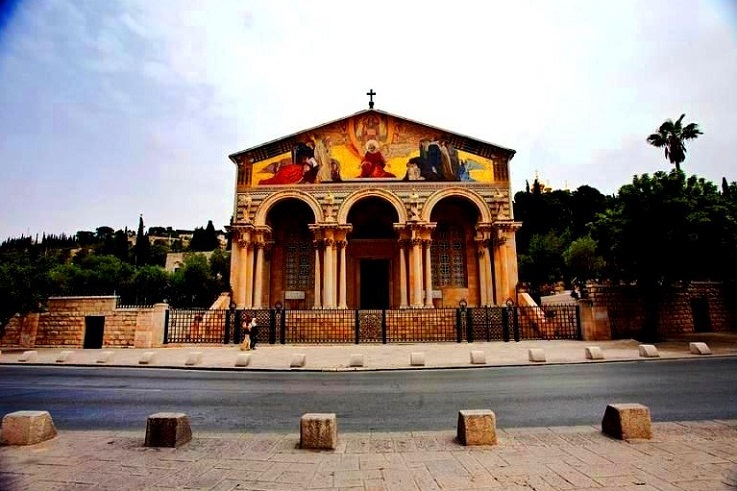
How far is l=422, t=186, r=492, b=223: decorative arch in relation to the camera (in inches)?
984

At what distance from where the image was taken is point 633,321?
19.2 m

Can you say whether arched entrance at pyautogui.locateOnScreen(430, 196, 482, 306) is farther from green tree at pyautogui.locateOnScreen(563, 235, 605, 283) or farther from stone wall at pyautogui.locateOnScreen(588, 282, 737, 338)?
green tree at pyautogui.locateOnScreen(563, 235, 605, 283)

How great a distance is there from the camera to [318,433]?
479 centimetres

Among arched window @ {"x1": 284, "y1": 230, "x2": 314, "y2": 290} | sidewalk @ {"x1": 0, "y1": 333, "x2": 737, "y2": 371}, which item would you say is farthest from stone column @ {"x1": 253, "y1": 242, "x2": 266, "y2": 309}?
sidewalk @ {"x1": 0, "y1": 333, "x2": 737, "y2": 371}

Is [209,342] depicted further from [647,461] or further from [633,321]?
[633,321]

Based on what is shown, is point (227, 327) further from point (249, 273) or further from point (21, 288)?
point (21, 288)

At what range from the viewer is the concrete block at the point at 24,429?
494 cm

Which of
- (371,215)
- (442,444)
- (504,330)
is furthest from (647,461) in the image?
(371,215)

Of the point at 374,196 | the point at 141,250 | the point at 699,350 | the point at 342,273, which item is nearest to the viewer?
the point at 699,350

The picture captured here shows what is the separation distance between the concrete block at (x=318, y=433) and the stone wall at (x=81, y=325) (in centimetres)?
1651

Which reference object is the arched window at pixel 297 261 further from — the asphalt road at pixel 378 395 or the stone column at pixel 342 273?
the asphalt road at pixel 378 395

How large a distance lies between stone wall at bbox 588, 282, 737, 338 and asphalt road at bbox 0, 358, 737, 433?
23.0 ft

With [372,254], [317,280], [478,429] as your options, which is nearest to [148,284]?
[317,280]

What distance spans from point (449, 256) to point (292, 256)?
1056cm
